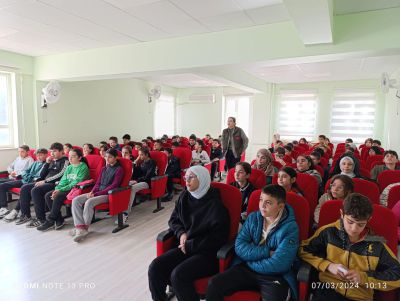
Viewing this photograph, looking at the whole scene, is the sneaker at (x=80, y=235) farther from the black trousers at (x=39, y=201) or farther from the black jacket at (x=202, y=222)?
the black jacket at (x=202, y=222)

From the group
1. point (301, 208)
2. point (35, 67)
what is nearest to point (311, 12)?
point (301, 208)

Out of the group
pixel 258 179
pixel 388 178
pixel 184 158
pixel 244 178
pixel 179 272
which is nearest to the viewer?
pixel 179 272

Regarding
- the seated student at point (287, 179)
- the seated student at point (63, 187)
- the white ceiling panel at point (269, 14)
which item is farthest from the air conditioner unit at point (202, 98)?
the seated student at point (287, 179)

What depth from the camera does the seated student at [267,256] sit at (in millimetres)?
1567

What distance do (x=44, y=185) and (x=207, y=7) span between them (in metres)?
3.19

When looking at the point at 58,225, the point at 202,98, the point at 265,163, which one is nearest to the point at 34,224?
the point at 58,225

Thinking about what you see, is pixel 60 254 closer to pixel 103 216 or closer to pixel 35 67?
pixel 103 216

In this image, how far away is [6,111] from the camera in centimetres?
543

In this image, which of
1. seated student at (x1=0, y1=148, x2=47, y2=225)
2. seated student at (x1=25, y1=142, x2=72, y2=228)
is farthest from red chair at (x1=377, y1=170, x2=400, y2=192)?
seated student at (x1=0, y1=148, x2=47, y2=225)

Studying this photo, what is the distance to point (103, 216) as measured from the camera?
159 inches

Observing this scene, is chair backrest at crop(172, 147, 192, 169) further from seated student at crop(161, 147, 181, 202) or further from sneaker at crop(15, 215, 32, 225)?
sneaker at crop(15, 215, 32, 225)

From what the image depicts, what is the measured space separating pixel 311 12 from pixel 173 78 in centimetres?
601

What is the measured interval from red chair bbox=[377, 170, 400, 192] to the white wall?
19.6 feet

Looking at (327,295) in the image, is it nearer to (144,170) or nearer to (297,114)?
(144,170)
